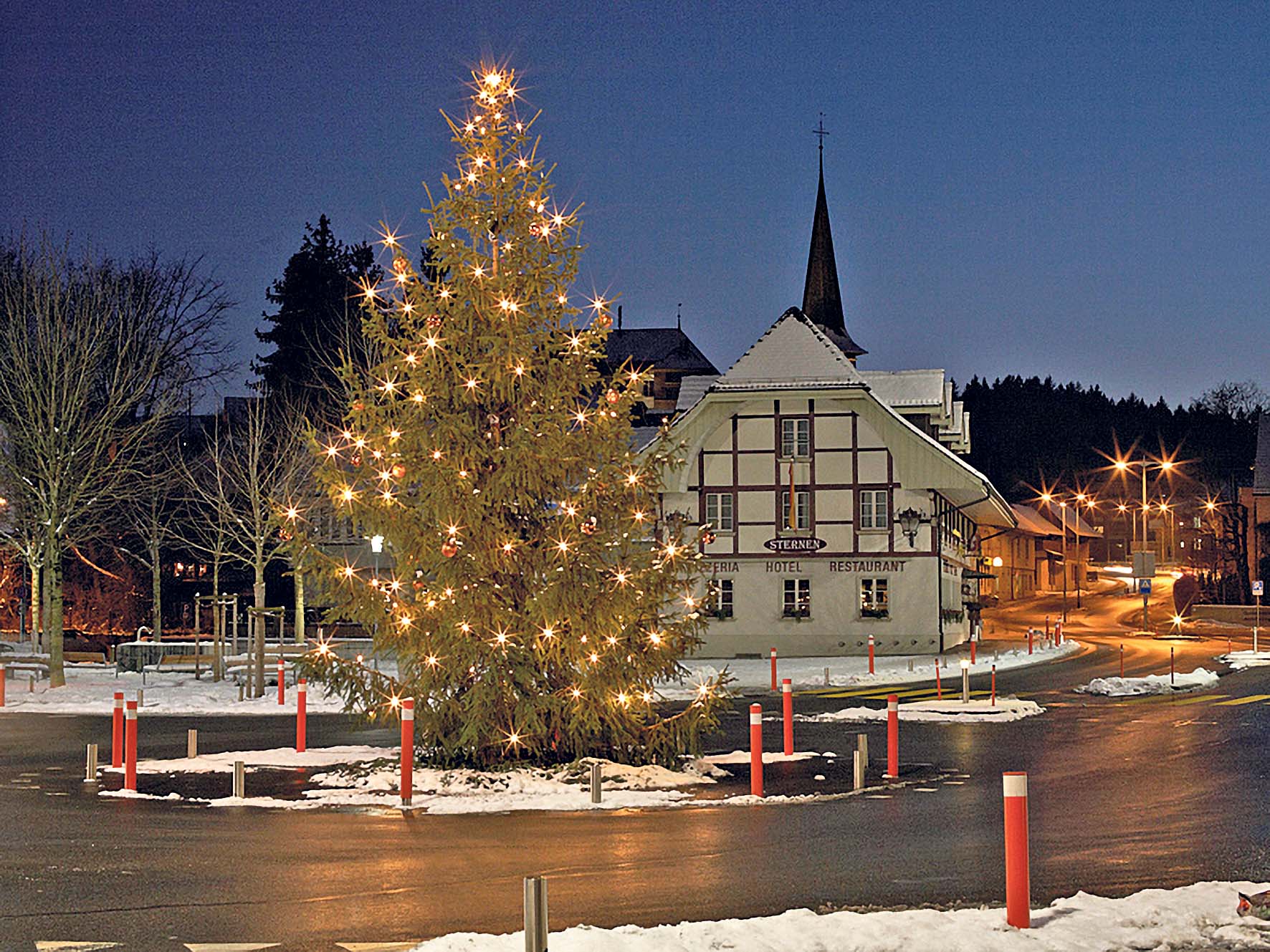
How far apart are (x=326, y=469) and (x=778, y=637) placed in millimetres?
35761

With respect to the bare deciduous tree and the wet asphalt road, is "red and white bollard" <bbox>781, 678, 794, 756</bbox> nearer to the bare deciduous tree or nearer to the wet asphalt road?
the wet asphalt road

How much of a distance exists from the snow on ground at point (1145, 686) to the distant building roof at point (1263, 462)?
52359mm

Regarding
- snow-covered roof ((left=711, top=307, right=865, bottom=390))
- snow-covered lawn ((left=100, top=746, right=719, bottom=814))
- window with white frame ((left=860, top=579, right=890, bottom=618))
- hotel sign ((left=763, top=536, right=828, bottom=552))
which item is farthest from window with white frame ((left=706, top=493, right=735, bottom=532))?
snow-covered lawn ((left=100, top=746, right=719, bottom=814))

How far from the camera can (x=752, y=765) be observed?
15.4m

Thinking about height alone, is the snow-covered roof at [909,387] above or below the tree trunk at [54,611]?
above

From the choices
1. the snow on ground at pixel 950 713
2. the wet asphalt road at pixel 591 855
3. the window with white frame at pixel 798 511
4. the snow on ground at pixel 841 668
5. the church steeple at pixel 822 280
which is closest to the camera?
the wet asphalt road at pixel 591 855

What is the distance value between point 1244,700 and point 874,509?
21261 mm

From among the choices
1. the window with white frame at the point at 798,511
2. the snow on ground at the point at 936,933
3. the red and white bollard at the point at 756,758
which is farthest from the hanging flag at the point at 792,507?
the snow on ground at the point at 936,933

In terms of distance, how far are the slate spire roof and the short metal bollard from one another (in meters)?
76.7

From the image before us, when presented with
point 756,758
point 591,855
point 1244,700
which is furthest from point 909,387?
point 591,855

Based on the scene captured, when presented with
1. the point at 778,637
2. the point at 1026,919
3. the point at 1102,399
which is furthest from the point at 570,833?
the point at 1102,399

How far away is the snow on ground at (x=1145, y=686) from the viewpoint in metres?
32.6

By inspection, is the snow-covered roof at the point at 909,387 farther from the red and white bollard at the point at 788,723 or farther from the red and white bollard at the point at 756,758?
the red and white bollard at the point at 756,758

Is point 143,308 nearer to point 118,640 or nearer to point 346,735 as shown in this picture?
point 118,640
